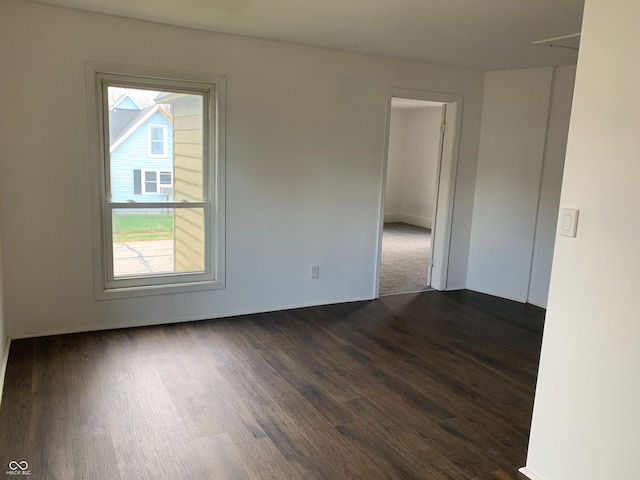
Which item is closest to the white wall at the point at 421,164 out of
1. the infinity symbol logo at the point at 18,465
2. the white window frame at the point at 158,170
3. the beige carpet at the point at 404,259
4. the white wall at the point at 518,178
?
the beige carpet at the point at 404,259

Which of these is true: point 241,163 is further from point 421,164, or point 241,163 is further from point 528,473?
point 421,164

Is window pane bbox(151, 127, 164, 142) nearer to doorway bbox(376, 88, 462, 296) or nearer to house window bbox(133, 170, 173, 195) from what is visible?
house window bbox(133, 170, 173, 195)

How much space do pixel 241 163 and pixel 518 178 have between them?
2.78 metres

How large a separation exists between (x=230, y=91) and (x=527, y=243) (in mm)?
3191

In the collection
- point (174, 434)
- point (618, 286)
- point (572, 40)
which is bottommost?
point (174, 434)

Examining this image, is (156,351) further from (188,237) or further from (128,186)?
(128,186)

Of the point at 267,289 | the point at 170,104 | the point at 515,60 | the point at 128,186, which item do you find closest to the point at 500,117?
the point at 515,60

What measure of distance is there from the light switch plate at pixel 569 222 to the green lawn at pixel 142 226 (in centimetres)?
294

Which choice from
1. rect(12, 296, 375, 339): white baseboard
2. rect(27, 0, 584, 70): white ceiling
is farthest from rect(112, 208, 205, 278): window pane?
rect(27, 0, 584, 70): white ceiling

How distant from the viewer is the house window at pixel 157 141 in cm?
381

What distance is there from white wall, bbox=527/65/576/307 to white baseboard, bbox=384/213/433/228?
467cm

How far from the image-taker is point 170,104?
12.6ft

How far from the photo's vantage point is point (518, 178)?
4930 mm

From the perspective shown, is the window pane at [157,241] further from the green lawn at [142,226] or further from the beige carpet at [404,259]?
the beige carpet at [404,259]
